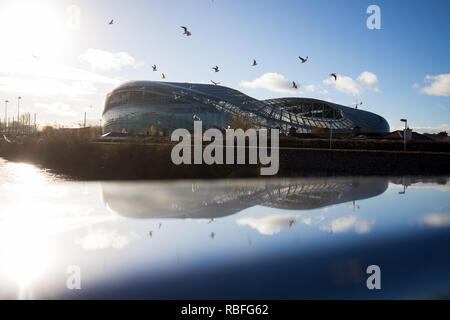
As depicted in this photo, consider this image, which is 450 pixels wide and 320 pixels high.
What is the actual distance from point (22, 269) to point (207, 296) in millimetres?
4683

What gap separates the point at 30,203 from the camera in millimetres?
18328

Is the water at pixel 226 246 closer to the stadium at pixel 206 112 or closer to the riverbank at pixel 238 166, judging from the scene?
the riverbank at pixel 238 166

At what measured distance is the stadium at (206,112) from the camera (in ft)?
225

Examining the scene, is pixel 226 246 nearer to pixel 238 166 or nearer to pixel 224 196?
pixel 224 196

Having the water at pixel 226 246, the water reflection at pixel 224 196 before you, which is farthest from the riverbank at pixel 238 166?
the water at pixel 226 246

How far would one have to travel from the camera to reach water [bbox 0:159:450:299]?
28.2 feet

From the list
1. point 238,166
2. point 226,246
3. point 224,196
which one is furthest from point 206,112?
point 226,246

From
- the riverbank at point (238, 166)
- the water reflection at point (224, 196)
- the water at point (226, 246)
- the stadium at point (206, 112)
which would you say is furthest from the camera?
the stadium at point (206, 112)

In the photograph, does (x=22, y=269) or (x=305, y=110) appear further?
(x=305, y=110)

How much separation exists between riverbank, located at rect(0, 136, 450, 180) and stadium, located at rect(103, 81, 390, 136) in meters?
25.4

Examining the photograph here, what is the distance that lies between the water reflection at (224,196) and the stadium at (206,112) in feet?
128

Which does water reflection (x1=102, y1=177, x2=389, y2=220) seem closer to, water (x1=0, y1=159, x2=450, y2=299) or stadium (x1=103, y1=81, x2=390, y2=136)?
water (x1=0, y1=159, x2=450, y2=299)
